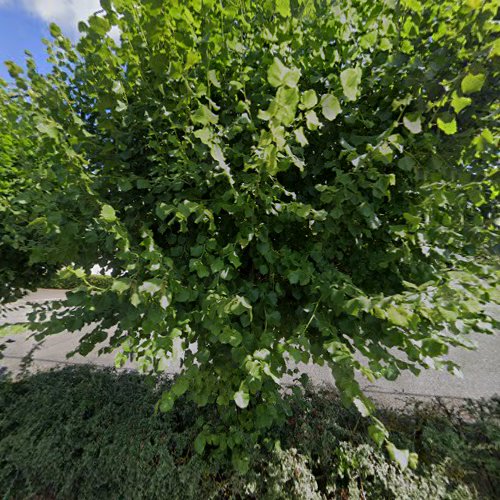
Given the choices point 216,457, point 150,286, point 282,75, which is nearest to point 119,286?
point 150,286

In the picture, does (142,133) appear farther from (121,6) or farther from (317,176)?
(317,176)

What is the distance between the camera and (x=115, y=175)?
1809 mm

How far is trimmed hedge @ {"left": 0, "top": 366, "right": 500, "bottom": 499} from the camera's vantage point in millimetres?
2336

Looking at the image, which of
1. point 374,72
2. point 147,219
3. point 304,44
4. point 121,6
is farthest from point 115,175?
point 374,72

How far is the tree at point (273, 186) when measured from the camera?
4.32 ft

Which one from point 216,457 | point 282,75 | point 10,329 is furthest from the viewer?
point 216,457

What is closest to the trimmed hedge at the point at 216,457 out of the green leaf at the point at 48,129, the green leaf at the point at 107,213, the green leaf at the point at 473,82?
the green leaf at the point at 107,213

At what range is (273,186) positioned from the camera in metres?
1.49

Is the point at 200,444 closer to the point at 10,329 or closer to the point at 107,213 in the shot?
the point at 10,329

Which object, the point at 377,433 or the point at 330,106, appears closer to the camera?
the point at 330,106

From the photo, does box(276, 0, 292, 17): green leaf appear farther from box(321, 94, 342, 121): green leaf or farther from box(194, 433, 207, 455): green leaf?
box(194, 433, 207, 455): green leaf

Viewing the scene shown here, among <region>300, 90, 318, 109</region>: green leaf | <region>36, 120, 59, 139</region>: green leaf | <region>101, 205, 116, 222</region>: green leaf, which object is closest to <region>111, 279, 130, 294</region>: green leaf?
<region>101, 205, 116, 222</region>: green leaf

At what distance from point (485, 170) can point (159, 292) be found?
205 centimetres

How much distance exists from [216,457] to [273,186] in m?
2.28
